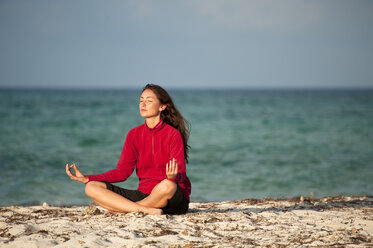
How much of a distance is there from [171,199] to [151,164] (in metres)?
0.52

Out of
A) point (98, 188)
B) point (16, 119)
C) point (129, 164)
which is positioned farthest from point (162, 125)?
point (16, 119)

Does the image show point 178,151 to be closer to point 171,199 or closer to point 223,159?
point 171,199

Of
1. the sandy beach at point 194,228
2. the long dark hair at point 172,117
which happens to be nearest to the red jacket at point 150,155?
the long dark hair at point 172,117

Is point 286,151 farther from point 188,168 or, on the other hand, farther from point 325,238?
point 325,238

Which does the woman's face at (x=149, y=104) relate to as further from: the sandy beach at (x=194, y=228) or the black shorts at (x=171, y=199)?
the sandy beach at (x=194, y=228)

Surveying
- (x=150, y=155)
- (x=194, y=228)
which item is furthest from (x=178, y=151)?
(x=194, y=228)

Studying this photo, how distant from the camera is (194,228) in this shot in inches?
161

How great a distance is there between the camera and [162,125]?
15.6 feet

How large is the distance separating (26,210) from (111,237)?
83.6 inches

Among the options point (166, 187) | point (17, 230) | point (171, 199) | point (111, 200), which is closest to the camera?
point (17, 230)

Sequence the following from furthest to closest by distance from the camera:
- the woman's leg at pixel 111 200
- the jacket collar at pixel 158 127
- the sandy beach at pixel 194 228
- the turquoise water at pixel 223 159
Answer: the turquoise water at pixel 223 159 < the jacket collar at pixel 158 127 < the woman's leg at pixel 111 200 < the sandy beach at pixel 194 228

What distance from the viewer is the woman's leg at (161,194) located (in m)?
4.38

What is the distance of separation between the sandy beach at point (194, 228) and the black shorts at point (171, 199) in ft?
0.36

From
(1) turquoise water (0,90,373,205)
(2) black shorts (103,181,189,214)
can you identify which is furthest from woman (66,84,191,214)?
(1) turquoise water (0,90,373,205)
